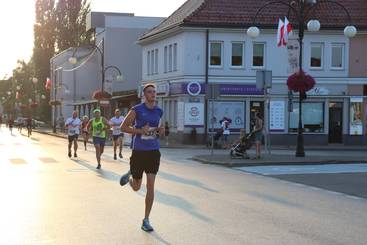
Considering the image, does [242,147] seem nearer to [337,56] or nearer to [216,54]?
[216,54]

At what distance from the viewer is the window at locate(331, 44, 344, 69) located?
129 ft

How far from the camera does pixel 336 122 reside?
3938 cm

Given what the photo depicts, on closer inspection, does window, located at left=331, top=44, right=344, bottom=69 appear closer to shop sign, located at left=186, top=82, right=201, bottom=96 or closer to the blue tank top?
shop sign, located at left=186, top=82, right=201, bottom=96

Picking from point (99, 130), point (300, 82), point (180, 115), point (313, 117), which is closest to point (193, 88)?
point (180, 115)

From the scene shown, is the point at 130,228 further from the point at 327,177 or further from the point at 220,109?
the point at 220,109

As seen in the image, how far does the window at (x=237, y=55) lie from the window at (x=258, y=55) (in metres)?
0.80

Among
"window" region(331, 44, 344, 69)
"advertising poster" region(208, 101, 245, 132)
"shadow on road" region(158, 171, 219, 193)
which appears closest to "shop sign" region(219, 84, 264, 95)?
"advertising poster" region(208, 101, 245, 132)

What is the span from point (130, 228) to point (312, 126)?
31.8m

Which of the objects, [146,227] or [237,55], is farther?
[237,55]

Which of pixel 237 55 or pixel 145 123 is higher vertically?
pixel 237 55

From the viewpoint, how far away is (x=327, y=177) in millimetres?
17031

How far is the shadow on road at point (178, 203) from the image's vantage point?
998 centimetres

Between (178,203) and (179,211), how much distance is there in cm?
96

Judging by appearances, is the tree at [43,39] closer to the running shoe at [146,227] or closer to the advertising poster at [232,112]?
the advertising poster at [232,112]
